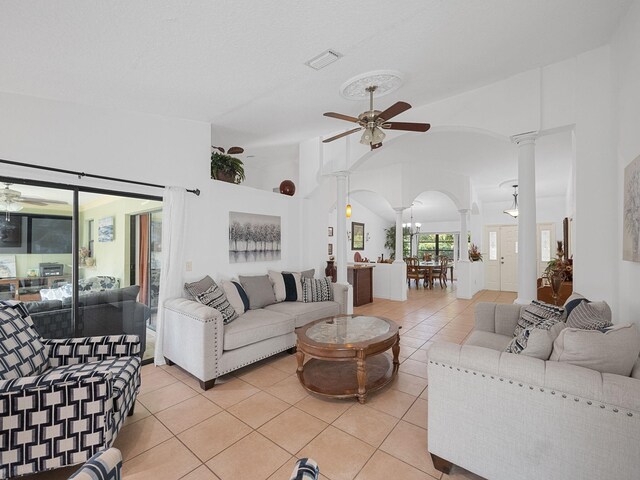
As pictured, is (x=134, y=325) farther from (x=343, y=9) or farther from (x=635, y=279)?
(x=635, y=279)

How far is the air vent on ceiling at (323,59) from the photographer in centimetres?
Result: 241

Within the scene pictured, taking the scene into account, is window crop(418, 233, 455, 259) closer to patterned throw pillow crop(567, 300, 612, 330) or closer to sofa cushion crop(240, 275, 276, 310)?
sofa cushion crop(240, 275, 276, 310)

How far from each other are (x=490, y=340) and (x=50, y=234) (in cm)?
410

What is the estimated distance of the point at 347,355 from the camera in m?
2.47

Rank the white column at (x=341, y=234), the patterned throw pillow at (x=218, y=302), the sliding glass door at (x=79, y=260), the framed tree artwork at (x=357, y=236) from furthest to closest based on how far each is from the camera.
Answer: the framed tree artwork at (x=357, y=236), the white column at (x=341, y=234), the patterned throw pillow at (x=218, y=302), the sliding glass door at (x=79, y=260)

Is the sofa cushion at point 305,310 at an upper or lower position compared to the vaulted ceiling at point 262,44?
lower

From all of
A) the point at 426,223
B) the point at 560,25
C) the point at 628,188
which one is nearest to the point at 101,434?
the point at 628,188

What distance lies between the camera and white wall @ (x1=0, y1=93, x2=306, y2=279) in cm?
255

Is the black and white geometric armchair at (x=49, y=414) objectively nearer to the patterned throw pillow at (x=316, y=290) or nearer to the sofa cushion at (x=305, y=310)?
the sofa cushion at (x=305, y=310)

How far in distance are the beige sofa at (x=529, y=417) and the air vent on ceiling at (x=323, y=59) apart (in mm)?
2321

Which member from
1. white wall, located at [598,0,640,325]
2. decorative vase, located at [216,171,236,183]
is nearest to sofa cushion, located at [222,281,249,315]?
Result: decorative vase, located at [216,171,236,183]

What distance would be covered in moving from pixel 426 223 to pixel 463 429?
1072 centimetres

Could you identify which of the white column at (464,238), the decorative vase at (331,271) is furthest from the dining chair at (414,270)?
the decorative vase at (331,271)

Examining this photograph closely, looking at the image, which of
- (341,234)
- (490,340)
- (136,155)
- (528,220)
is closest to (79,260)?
(136,155)
